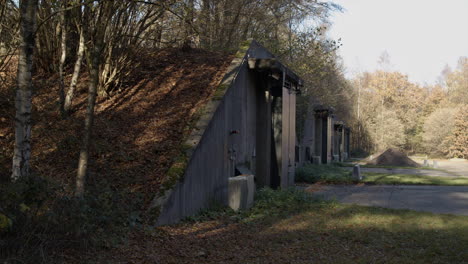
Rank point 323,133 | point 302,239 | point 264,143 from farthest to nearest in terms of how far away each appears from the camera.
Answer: point 323,133, point 264,143, point 302,239

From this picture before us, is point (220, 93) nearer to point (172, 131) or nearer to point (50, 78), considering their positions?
point (172, 131)

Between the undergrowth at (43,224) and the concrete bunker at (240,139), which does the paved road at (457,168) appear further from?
the undergrowth at (43,224)

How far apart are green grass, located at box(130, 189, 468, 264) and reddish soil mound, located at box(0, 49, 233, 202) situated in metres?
1.63

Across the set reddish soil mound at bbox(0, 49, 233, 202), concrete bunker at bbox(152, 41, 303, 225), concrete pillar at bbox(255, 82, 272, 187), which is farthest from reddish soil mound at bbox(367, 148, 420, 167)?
reddish soil mound at bbox(0, 49, 233, 202)

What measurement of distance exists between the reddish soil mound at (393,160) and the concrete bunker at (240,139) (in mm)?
23175

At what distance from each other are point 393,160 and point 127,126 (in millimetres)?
31254

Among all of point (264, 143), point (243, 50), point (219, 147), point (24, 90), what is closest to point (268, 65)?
point (243, 50)

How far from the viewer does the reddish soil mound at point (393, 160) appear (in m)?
37.4

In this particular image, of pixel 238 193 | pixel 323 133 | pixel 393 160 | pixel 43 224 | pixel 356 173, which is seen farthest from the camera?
pixel 393 160

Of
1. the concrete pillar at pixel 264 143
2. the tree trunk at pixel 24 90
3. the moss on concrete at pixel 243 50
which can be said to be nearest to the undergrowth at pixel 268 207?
the concrete pillar at pixel 264 143

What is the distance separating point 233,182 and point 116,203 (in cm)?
348

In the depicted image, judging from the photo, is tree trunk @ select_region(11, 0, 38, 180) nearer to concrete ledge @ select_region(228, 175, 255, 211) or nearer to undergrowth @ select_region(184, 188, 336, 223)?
undergrowth @ select_region(184, 188, 336, 223)

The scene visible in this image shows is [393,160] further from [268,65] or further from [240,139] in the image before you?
[240,139]

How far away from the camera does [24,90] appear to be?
650 centimetres
